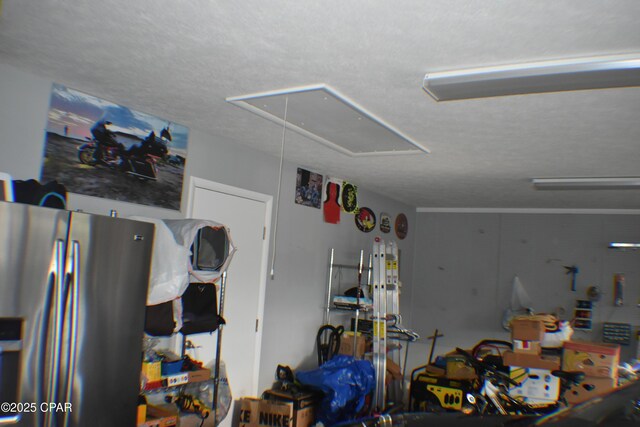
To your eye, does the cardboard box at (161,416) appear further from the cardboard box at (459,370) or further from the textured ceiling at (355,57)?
the cardboard box at (459,370)

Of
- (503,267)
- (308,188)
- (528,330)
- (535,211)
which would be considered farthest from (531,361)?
(308,188)

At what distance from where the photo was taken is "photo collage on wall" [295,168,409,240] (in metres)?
5.06

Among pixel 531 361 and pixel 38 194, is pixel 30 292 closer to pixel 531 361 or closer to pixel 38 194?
pixel 38 194

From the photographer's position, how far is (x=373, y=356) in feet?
16.8

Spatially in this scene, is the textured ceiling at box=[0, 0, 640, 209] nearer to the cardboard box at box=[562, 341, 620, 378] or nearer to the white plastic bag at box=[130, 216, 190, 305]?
the white plastic bag at box=[130, 216, 190, 305]

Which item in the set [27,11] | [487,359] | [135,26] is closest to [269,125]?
[135,26]

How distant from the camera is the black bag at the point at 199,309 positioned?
3.23 meters

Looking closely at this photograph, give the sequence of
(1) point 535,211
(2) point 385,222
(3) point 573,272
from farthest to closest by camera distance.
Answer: (1) point 535,211
(2) point 385,222
(3) point 573,272

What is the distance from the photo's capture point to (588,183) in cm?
472

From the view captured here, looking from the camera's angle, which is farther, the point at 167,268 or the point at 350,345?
the point at 350,345

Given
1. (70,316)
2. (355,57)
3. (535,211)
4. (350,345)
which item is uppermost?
(355,57)

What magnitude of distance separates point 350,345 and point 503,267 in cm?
284

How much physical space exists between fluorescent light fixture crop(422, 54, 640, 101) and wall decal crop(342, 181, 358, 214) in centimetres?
325

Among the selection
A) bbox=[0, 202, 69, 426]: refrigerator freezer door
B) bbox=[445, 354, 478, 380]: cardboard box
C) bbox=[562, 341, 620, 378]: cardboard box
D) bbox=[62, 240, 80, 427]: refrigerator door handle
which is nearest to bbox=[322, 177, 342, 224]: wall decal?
bbox=[445, 354, 478, 380]: cardboard box
